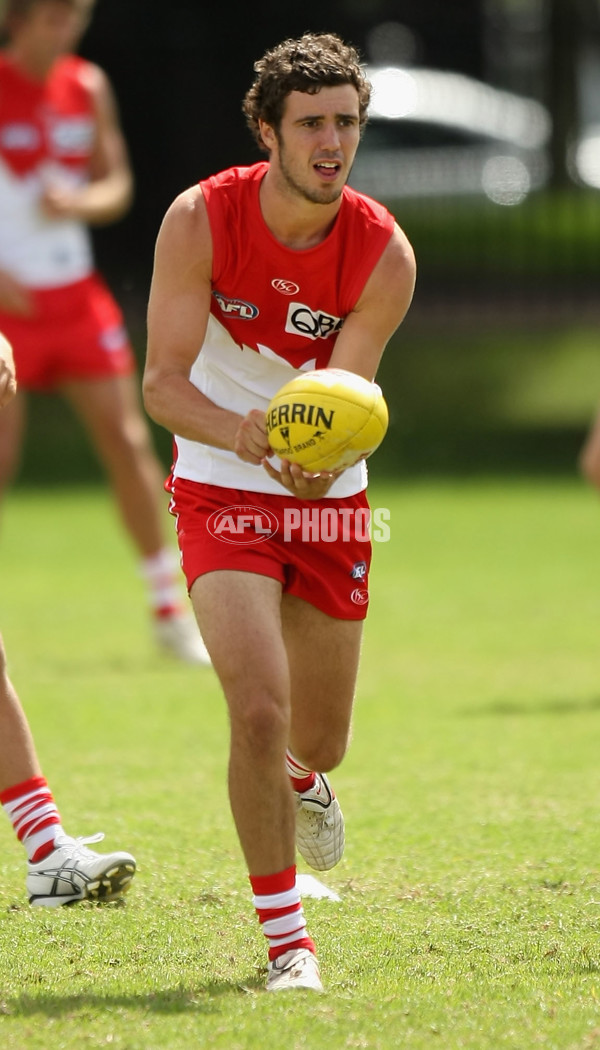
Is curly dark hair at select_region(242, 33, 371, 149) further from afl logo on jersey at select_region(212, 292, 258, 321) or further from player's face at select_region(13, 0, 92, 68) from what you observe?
player's face at select_region(13, 0, 92, 68)

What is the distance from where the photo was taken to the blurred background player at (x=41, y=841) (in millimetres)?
5074

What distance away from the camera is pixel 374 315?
4828mm

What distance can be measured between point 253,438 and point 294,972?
137cm

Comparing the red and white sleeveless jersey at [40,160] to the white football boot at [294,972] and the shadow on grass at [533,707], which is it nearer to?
the shadow on grass at [533,707]

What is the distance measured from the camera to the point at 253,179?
4871 mm

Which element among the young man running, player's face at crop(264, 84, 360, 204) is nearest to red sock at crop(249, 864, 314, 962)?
the young man running

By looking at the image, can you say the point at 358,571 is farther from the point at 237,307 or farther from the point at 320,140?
the point at 320,140

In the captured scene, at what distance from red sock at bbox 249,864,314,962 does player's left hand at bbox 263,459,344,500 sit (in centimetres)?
99

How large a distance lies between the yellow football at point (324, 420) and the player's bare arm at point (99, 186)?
5125 mm

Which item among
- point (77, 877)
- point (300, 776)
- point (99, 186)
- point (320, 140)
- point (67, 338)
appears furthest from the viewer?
point (99, 186)

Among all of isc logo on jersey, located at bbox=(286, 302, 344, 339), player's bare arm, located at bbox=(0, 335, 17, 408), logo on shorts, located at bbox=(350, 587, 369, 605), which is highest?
isc logo on jersey, located at bbox=(286, 302, 344, 339)

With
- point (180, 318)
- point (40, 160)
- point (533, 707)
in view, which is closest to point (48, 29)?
point (40, 160)

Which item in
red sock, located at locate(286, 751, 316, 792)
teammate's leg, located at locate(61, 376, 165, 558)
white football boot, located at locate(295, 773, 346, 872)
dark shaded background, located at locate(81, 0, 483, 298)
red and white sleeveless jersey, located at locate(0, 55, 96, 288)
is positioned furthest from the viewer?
dark shaded background, located at locate(81, 0, 483, 298)

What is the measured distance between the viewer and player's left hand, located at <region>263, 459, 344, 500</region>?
4.43 metres
